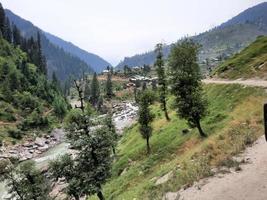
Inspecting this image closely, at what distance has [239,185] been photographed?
78.5ft

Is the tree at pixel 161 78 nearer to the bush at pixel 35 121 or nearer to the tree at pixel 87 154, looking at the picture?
the tree at pixel 87 154

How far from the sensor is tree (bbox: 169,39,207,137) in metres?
49.9

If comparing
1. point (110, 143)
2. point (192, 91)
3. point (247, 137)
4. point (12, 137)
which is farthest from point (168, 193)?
point (12, 137)

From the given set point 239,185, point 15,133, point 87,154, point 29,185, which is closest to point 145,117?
point 29,185

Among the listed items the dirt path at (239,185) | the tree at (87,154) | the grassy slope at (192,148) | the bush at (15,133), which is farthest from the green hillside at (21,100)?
the dirt path at (239,185)

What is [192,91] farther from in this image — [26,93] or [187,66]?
[26,93]

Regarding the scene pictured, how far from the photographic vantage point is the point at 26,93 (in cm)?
16288

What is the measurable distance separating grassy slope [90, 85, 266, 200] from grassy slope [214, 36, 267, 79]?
6488 mm

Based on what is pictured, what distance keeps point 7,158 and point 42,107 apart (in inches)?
2172

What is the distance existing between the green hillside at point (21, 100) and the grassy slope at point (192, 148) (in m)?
74.4

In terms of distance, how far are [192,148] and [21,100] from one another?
123350 mm

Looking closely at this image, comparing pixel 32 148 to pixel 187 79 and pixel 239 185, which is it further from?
pixel 239 185

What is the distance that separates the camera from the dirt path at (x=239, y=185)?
22.6 metres

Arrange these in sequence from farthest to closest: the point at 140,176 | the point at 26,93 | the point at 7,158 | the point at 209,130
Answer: the point at 26,93
the point at 7,158
the point at 209,130
the point at 140,176
